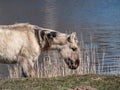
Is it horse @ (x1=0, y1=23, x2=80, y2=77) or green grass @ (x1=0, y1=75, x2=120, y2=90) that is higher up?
horse @ (x1=0, y1=23, x2=80, y2=77)

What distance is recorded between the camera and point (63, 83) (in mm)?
8875

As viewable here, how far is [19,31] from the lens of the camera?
1023cm

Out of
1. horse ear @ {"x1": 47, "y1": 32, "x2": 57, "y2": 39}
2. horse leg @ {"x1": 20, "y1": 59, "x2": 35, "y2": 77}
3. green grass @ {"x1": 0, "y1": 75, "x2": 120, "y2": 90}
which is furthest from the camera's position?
horse ear @ {"x1": 47, "y1": 32, "x2": 57, "y2": 39}

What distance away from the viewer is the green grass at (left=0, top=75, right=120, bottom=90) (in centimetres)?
855

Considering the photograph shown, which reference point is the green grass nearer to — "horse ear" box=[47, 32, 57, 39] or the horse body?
the horse body

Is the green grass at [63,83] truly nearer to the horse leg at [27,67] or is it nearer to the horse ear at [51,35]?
the horse leg at [27,67]

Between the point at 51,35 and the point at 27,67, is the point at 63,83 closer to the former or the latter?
the point at 27,67

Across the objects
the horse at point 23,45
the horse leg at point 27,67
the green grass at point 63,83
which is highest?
the horse at point 23,45

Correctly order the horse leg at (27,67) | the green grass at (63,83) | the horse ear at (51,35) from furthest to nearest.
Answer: the horse ear at (51,35)
the horse leg at (27,67)
the green grass at (63,83)

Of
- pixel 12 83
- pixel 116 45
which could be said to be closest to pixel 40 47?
pixel 12 83

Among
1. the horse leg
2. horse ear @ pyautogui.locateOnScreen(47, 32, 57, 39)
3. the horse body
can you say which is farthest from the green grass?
horse ear @ pyautogui.locateOnScreen(47, 32, 57, 39)

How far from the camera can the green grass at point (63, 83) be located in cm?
855

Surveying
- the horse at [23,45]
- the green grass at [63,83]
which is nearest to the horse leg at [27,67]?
the horse at [23,45]

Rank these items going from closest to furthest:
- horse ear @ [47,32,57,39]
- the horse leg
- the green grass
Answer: the green grass
the horse leg
horse ear @ [47,32,57,39]
